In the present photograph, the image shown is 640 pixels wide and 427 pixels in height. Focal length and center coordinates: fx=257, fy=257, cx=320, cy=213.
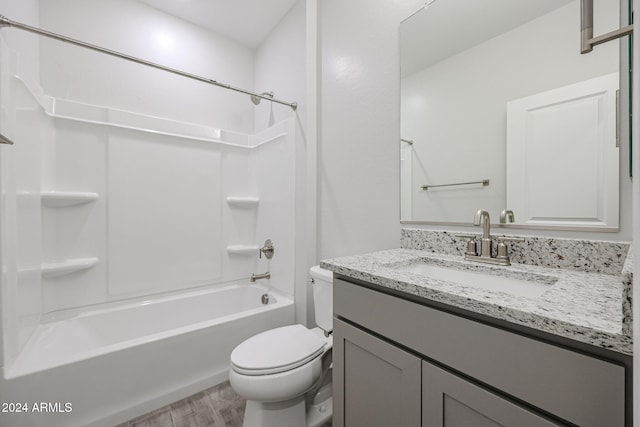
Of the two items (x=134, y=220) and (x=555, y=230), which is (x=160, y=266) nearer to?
(x=134, y=220)

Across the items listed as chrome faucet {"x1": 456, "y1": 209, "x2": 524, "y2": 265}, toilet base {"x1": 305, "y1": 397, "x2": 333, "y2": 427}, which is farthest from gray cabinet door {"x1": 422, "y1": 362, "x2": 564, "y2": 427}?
toilet base {"x1": 305, "y1": 397, "x2": 333, "y2": 427}

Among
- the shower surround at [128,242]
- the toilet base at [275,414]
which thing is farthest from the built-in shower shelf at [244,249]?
the toilet base at [275,414]

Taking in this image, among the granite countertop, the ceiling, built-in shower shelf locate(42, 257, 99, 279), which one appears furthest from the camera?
the ceiling

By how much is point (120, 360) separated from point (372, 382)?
1.29 metres

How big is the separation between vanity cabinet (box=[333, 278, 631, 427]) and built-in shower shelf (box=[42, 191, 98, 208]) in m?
1.78

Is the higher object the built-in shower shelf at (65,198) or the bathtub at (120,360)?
the built-in shower shelf at (65,198)

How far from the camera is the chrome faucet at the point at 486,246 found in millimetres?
922

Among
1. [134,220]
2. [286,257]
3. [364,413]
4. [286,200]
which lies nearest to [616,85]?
[364,413]

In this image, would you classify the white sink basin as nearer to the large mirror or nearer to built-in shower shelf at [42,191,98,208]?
the large mirror

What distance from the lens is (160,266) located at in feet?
6.52

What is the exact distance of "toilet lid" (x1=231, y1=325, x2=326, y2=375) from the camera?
1080mm

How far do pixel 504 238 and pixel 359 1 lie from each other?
4.86 ft

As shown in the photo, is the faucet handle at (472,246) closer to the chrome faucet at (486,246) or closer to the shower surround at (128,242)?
the chrome faucet at (486,246)

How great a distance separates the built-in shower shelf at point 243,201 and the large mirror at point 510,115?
1.47 meters
